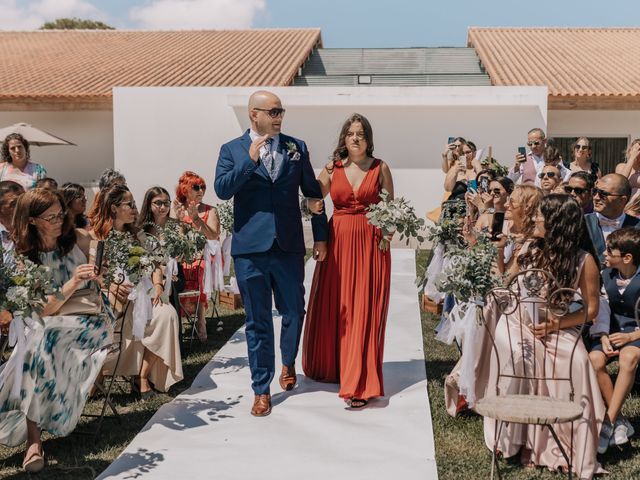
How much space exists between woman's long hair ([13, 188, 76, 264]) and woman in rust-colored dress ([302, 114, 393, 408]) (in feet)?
6.73

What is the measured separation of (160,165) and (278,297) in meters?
13.0

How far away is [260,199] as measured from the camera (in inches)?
220

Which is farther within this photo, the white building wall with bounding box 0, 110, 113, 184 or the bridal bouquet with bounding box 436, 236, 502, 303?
the white building wall with bounding box 0, 110, 113, 184

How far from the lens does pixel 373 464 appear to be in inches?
186

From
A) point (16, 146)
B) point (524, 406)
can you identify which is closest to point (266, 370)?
point (524, 406)

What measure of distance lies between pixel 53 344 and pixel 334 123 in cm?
1285

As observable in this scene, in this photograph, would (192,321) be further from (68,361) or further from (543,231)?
(543,231)

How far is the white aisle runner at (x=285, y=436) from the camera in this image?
464 centimetres

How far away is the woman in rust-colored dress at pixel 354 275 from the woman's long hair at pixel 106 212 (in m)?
1.60

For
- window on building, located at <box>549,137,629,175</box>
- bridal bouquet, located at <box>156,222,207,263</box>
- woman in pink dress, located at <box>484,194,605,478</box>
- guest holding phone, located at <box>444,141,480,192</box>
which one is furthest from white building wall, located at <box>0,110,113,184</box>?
woman in pink dress, located at <box>484,194,605,478</box>

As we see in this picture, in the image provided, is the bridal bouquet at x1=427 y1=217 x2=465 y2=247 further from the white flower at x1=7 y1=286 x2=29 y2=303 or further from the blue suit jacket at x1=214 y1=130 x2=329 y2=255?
the white flower at x1=7 y1=286 x2=29 y2=303

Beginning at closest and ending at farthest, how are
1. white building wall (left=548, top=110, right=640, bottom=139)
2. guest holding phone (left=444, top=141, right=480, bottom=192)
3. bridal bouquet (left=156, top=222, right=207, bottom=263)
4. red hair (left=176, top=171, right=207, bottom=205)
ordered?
bridal bouquet (left=156, top=222, right=207, bottom=263) < red hair (left=176, top=171, right=207, bottom=205) < guest holding phone (left=444, top=141, right=480, bottom=192) < white building wall (left=548, top=110, right=640, bottom=139)

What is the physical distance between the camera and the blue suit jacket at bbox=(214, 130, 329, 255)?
5539 millimetres

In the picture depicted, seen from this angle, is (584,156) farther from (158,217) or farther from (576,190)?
(158,217)
